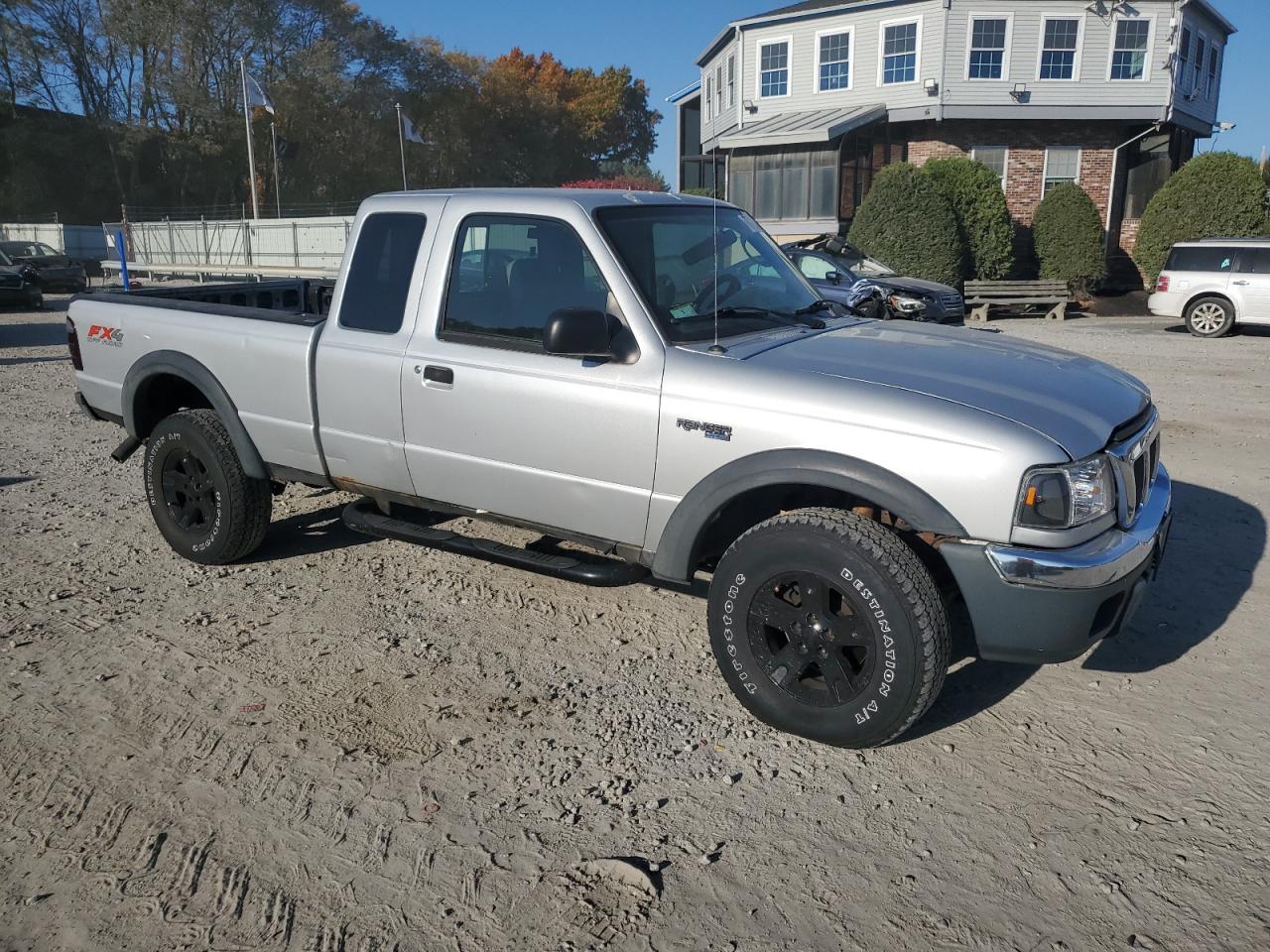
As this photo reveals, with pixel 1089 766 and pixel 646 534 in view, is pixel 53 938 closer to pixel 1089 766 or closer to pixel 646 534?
pixel 646 534

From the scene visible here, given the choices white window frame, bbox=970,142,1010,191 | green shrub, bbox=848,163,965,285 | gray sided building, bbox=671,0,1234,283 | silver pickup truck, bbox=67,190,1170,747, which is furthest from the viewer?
white window frame, bbox=970,142,1010,191

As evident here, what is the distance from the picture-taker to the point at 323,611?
16.3ft

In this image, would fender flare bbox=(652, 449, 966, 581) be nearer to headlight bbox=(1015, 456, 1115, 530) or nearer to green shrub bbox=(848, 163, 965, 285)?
headlight bbox=(1015, 456, 1115, 530)

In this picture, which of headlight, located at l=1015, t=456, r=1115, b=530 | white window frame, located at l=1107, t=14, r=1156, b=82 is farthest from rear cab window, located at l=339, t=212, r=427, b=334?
white window frame, located at l=1107, t=14, r=1156, b=82

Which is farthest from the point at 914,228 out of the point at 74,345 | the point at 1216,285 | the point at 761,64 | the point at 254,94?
the point at 74,345

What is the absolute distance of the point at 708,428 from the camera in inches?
149

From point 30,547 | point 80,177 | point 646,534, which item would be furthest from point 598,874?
point 80,177

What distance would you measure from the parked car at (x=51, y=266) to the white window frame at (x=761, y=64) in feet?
Answer: 66.7

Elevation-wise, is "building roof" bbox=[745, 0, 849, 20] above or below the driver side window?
above

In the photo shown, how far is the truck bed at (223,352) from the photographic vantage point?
16.3 ft

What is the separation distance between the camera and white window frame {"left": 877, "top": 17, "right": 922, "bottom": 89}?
1126 inches

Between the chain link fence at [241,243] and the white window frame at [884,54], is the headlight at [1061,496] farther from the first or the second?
the white window frame at [884,54]

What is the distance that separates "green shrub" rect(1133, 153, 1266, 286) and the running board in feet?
76.5

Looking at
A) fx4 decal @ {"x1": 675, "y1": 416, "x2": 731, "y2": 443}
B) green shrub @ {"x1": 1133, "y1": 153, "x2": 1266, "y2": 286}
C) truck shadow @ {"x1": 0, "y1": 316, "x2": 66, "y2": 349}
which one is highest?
green shrub @ {"x1": 1133, "y1": 153, "x2": 1266, "y2": 286}
